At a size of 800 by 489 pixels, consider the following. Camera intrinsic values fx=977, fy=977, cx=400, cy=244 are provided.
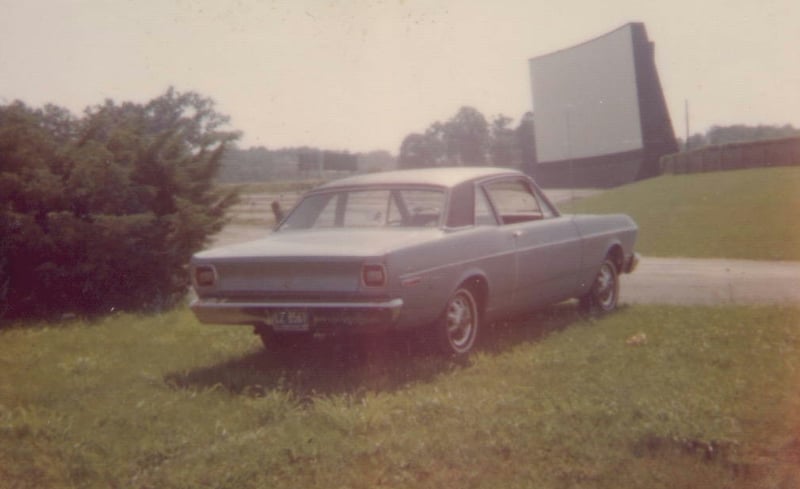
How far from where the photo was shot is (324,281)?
6422 millimetres

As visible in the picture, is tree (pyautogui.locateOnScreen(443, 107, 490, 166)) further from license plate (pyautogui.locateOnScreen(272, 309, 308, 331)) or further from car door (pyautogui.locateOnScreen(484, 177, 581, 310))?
license plate (pyautogui.locateOnScreen(272, 309, 308, 331))

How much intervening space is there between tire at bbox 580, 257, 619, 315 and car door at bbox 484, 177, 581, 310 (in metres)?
0.49

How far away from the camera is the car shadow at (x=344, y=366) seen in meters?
6.17

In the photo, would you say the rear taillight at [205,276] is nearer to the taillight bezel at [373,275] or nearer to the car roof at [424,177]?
the taillight bezel at [373,275]

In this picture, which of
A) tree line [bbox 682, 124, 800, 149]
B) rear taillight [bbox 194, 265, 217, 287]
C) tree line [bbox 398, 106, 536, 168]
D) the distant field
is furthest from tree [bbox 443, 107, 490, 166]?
tree line [bbox 682, 124, 800, 149]

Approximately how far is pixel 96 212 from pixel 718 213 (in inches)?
738

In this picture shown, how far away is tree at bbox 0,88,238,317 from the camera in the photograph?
9.62 meters

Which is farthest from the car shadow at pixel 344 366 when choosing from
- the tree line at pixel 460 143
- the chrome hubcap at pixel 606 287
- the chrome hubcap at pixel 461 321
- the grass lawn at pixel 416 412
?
the tree line at pixel 460 143

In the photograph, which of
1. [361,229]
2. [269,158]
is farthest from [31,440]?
[269,158]

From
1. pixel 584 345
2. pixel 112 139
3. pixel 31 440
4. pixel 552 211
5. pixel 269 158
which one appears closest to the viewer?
pixel 31 440

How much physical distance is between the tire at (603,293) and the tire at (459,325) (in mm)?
2085

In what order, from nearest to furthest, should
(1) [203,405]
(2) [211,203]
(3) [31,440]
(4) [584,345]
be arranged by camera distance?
1. (3) [31,440]
2. (1) [203,405]
3. (4) [584,345]
4. (2) [211,203]

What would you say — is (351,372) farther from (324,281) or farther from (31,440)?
(31,440)

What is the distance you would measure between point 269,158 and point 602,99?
2320 centimetres
